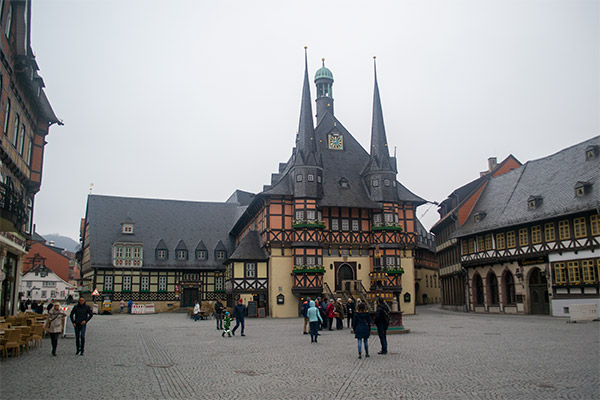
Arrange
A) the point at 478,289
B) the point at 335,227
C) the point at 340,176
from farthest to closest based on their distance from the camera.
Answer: the point at 340,176
the point at 478,289
the point at 335,227

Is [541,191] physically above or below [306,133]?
below

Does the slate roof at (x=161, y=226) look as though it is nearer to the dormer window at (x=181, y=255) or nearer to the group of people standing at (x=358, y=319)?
the dormer window at (x=181, y=255)

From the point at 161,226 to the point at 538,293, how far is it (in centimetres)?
4150

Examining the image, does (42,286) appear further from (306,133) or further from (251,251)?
(306,133)

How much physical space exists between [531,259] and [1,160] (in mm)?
33437

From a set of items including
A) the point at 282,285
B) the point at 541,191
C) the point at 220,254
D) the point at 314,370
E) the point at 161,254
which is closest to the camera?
the point at 314,370

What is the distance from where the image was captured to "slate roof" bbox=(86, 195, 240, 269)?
199 ft

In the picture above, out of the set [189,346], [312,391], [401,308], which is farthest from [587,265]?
[312,391]

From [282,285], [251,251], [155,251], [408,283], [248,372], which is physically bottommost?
[248,372]

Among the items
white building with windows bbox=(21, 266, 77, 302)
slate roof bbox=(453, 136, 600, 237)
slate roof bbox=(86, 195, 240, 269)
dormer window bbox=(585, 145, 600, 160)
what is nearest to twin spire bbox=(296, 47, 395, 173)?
slate roof bbox=(453, 136, 600, 237)

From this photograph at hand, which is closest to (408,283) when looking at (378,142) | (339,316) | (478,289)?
(478,289)

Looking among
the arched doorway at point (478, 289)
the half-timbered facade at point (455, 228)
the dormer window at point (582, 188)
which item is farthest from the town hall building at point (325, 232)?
the dormer window at point (582, 188)

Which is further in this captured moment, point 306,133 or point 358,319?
point 306,133

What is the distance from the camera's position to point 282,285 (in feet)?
148
